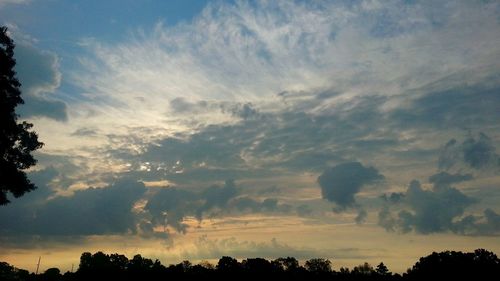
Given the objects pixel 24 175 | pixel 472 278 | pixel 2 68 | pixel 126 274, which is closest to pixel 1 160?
pixel 24 175

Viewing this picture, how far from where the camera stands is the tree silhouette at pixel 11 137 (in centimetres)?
3359

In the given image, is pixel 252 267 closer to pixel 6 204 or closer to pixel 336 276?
pixel 336 276

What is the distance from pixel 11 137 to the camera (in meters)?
34.6

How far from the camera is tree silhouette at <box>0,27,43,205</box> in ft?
110

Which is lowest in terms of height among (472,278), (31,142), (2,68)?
(472,278)

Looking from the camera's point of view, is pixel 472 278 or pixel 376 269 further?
pixel 376 269

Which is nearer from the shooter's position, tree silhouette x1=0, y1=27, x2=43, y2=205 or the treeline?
tree silhouette x1=0, y1=27, x2=43, y2=205

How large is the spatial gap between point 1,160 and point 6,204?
13.6 ft

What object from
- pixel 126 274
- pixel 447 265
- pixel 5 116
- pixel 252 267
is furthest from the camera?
pixel 252 267

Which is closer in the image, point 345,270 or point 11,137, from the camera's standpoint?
point 11,137

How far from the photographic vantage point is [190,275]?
157500 millimetres

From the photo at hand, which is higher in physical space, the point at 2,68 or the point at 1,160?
the point at 2,68

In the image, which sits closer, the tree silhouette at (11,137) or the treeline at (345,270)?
the tree silhouette at (11,137)

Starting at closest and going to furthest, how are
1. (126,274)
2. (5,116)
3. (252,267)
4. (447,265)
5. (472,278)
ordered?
(5,116)
(472,278)
(447,265)
(126,274)
(252,267)
